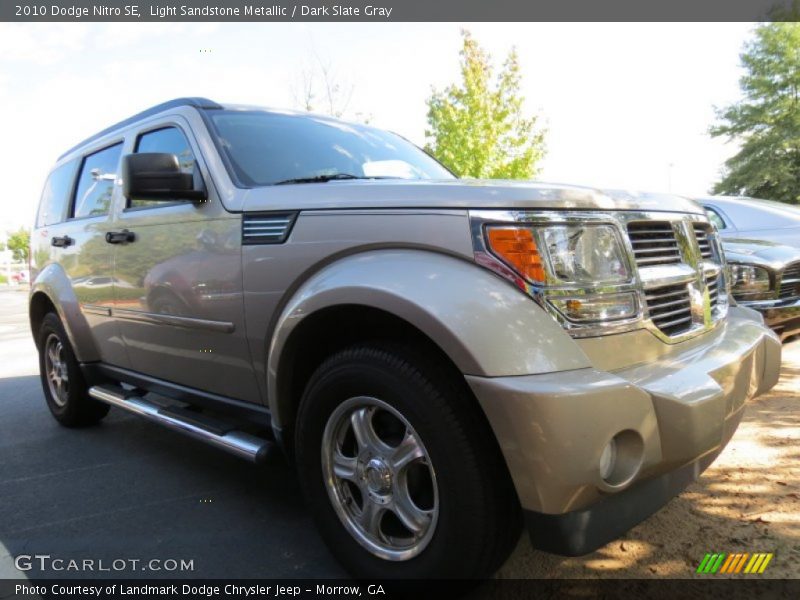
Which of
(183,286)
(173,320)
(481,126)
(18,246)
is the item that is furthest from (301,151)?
(18,246)

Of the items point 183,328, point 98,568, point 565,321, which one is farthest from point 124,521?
point 565,321

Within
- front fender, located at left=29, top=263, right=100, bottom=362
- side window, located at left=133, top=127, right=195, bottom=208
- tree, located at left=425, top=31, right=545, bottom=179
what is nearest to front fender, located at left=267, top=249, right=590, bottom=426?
side window, located at left=133, top=127, right=195, bottom=208

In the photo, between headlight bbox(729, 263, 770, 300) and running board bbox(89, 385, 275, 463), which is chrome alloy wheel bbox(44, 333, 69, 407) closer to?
running board bbox(89, 385, 275, 463)

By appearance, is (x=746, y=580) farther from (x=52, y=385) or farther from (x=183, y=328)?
(x=52, y=385)

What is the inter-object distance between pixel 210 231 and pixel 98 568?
5.07 ft

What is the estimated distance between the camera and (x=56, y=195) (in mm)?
4887

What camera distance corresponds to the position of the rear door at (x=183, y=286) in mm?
2703

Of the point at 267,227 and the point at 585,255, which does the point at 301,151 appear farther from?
the point at 585,255

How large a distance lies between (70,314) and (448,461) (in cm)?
351

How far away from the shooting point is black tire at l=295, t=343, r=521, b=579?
1.81 metres

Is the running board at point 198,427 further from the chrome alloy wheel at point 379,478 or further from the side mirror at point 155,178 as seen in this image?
the side mirror at point 155,178

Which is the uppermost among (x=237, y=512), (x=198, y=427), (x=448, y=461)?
(x=448, y=461)

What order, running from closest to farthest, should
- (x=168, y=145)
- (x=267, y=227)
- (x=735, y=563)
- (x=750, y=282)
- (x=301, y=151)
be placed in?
1. (x=735, y=563)
2. (x=267, y=227)
3. (x=301, y=151)
4. (x=168, y=145)
5. (x=750, y=282)

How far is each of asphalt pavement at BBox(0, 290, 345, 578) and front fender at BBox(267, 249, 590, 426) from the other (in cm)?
121
